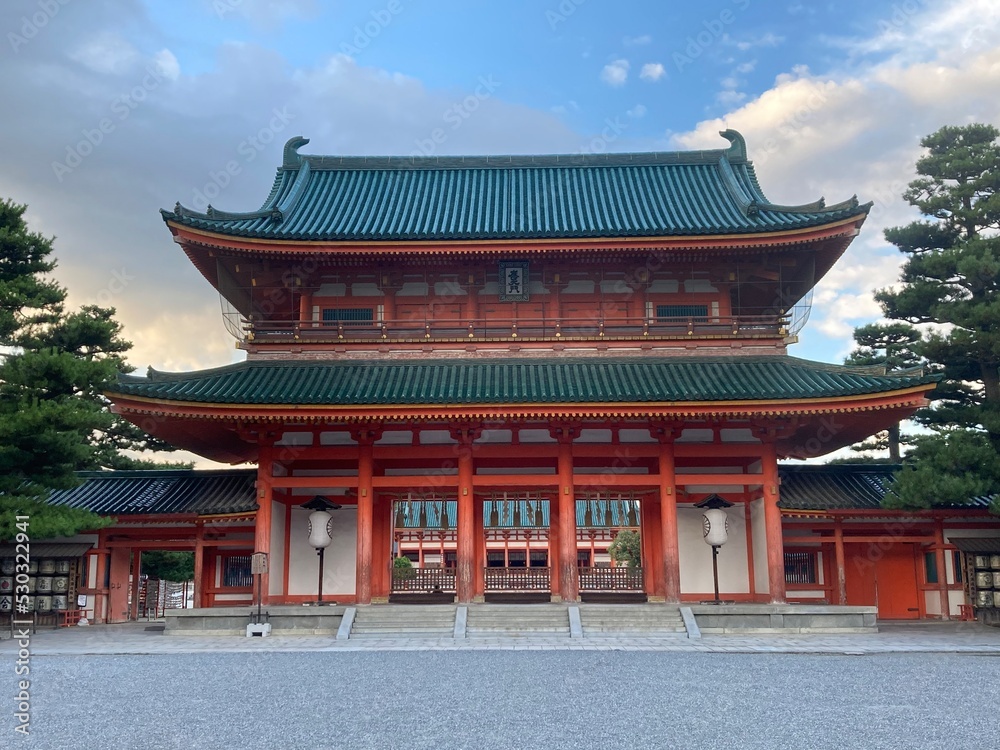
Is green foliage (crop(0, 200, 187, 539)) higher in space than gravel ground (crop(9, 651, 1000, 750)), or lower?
higher

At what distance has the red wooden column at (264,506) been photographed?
2216 cm

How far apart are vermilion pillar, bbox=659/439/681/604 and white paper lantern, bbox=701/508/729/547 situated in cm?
88

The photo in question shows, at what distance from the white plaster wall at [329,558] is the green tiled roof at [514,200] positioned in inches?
336

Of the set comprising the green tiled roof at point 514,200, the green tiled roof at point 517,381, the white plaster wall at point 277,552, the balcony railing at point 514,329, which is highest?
the green tiled roof at point 514,200

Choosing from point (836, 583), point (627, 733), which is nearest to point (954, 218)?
point (836, 583)

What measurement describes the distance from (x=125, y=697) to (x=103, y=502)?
15.4 metres

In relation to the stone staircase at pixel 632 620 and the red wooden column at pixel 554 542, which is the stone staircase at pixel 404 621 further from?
the red wooden column at pixel 554 542

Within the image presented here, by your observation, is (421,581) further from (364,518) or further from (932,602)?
(932,602)

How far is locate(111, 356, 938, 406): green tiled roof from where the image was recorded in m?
21.1

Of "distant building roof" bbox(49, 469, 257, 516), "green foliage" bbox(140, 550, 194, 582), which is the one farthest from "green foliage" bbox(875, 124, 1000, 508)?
"green foliage" bbox(140, 550, 194, 582)

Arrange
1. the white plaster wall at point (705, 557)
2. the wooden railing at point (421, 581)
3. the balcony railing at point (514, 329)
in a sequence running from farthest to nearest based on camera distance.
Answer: the wooden railing at point (421, 581)
the balcony railing at point (514, 329)
the white plaster wall at point (705, 557)

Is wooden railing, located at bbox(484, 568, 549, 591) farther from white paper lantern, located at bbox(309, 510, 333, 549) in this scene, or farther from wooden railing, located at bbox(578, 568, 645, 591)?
white paper lantern, located at bbox(309, 510, 333, 549)

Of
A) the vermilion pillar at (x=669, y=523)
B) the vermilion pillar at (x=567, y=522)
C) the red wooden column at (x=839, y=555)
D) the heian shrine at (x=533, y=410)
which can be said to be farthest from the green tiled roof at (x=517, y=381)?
the red wooden column at (x=839, y=555)

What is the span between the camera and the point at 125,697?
496 inches
